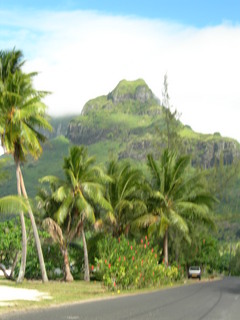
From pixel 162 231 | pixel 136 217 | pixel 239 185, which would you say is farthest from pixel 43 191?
pixel 239 185

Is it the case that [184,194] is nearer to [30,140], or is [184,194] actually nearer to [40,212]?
[40,212]

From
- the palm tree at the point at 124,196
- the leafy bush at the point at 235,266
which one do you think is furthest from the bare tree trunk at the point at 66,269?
the leafy bush at the point at 235,266

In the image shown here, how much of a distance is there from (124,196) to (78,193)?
3846 mm

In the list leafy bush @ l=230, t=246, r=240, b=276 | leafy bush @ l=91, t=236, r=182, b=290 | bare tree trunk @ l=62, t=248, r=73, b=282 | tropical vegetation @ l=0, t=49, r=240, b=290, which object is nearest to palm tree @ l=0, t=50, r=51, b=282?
tropical vegetation @ l=0, t=49, r=240, b=290

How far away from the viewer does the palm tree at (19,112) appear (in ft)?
86.0

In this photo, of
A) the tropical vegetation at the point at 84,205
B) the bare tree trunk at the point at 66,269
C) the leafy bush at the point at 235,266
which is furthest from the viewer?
the leafy bush at the point at 235,266

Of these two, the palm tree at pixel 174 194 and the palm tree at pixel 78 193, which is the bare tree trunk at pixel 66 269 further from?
the palm tree at pixel 174 194

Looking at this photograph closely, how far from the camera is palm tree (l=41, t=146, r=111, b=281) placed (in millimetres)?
32438

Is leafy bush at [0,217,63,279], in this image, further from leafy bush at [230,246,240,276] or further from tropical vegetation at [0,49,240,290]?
leafy bush at [230,246,240,276]

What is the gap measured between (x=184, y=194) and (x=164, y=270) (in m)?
6.48

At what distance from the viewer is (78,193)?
3344 cm

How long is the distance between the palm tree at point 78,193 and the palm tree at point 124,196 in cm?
130

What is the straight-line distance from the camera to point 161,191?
35188 mm

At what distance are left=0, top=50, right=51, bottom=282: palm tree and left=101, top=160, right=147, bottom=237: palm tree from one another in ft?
28.9
